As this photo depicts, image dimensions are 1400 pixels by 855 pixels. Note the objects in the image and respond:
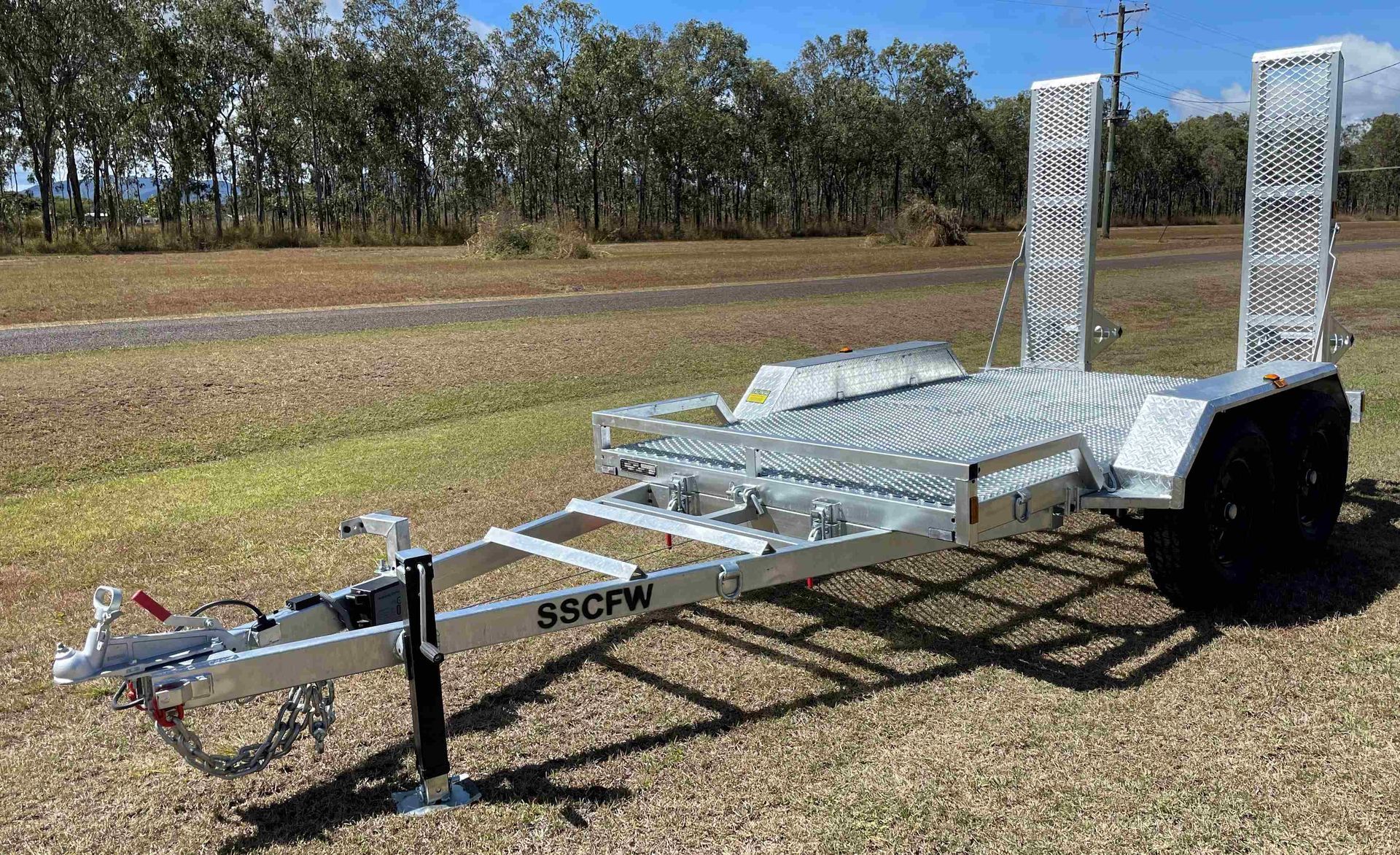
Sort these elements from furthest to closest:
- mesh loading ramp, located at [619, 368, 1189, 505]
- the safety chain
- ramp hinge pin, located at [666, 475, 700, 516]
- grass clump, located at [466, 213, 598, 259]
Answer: grass clump, located at [466, 213, 598, 259] < ramp hinge pin, located at [666, 475, 700, 516] < mesh loading ramp, located at [619, 368, 1189, 505] < the safety chain

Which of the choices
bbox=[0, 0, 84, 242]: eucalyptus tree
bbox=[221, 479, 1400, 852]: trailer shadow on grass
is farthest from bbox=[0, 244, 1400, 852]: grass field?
bbox=[0, 0, 84, 242]: eucalyptus tree

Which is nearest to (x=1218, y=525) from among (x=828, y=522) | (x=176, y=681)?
(x=828, y=522)

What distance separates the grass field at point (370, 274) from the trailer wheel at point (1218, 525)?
53.0ft

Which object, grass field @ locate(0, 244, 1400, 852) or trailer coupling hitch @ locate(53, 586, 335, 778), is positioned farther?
grass field @ locate(0, 244, 1400, 852)

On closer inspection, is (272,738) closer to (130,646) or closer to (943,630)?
(130,646)

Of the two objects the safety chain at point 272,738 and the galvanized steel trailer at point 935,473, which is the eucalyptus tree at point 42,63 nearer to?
the galvanized steel trailer at point 935,473

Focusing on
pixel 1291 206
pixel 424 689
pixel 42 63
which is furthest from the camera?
pixel 42 63

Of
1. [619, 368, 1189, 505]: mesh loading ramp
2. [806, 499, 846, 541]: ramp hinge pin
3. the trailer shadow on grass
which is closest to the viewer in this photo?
the trailer shadow on grass

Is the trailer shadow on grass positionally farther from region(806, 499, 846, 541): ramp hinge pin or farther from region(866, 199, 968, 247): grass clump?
region(866, 199, 968, 247): grass clump

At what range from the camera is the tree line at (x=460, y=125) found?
53.0 meters

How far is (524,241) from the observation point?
3253 centimetres

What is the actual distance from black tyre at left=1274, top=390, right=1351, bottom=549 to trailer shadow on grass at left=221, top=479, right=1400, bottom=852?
190 mm

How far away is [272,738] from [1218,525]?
12.5 feet

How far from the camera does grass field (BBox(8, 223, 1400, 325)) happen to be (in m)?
18.5
